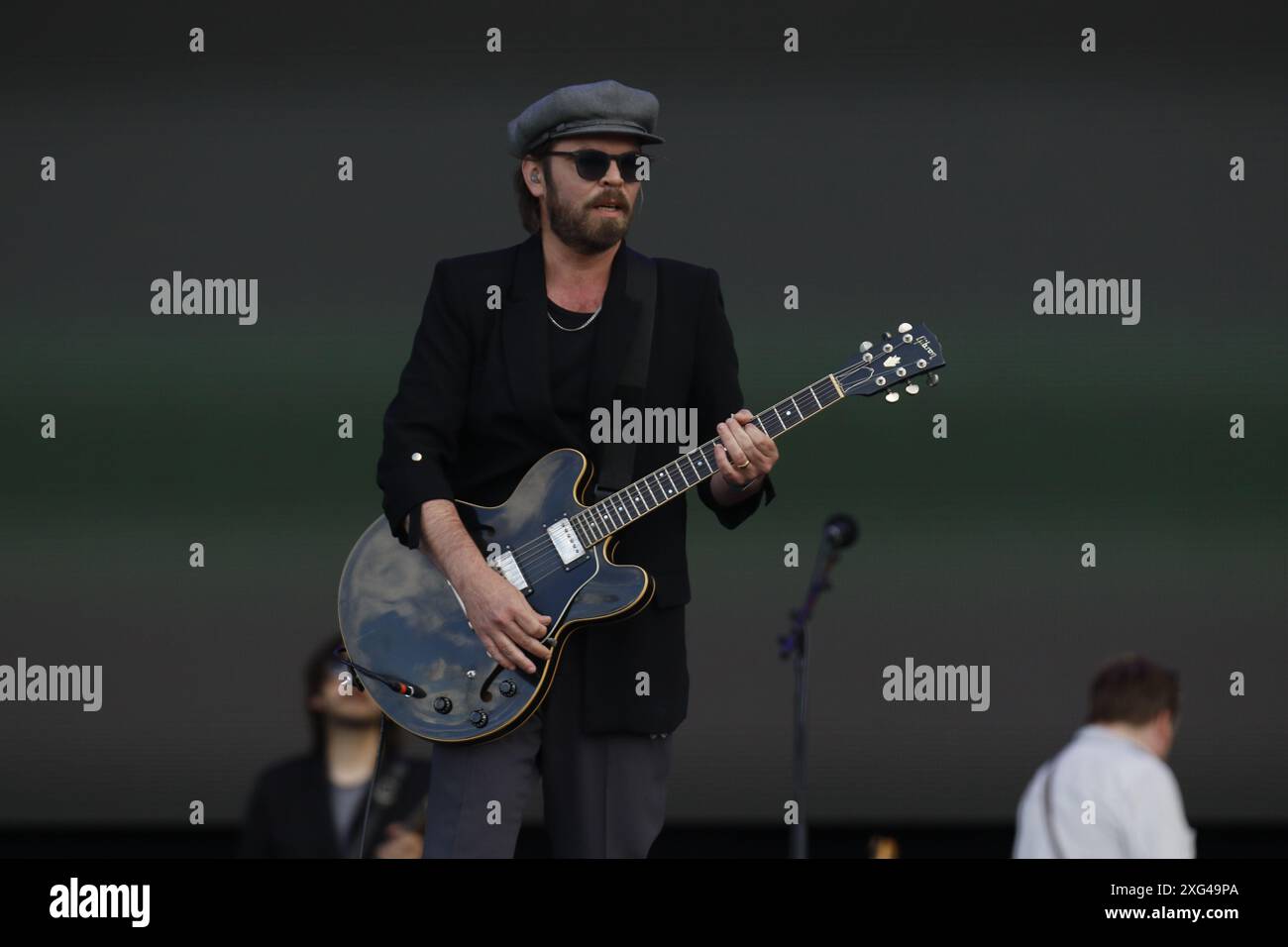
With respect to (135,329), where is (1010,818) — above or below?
below

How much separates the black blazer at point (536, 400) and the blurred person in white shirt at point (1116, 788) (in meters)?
0.96

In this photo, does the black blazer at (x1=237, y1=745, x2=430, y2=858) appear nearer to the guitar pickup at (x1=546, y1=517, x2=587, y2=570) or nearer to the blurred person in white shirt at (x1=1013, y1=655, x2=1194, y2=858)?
the guitar pickup at (x1=546, y1=517, x2=587, y2=570)

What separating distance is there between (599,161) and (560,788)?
4.86 feet

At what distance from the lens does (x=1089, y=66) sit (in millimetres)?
6754

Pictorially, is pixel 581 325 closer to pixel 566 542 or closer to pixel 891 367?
pixel 566 542

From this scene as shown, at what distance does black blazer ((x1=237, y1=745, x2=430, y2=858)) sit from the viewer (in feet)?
15.2

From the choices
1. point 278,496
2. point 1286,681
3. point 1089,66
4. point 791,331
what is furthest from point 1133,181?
point 278,496

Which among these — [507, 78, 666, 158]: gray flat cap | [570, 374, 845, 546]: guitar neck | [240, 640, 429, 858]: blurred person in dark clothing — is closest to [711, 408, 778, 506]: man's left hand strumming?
[570, 374, 845, 546]: guitar neck

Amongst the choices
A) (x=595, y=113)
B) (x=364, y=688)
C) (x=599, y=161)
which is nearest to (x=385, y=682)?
(x=364, y=688)

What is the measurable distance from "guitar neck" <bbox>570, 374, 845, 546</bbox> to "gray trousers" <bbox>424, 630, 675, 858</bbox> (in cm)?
33

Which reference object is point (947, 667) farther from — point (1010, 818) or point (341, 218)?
point (341, 218)

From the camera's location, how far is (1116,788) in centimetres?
383

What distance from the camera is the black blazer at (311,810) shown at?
4.64 meters

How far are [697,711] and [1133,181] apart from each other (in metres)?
2.38
